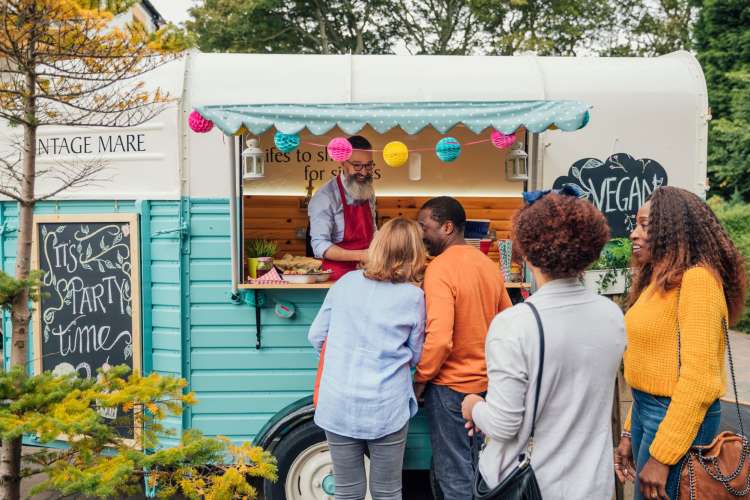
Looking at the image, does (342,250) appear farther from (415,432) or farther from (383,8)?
(383,8)

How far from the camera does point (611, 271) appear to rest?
4.39 m

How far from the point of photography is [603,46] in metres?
19.7

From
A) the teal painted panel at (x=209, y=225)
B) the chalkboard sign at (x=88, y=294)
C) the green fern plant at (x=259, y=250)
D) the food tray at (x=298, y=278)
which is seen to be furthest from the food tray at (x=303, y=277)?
the chalkboard sign at (x=88, y=294)

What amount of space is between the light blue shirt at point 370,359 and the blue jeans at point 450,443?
28 centimetres

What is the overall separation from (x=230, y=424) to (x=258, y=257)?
1089 mm

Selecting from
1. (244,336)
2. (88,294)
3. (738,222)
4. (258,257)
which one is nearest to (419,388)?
(244,336)

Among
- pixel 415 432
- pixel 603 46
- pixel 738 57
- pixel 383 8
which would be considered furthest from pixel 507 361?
pixel 603 46

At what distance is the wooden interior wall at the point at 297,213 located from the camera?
6.11 m

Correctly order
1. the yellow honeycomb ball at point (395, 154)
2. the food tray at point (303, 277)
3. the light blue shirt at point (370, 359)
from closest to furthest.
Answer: the light blue shirt at point (370, 359), the yellow honeycomb ball at point (395, 154), the food tray at point (303, 277)

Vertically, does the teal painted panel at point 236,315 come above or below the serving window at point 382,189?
below

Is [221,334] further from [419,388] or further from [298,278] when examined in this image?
[419,388]

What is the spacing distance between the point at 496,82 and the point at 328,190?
1329 millimetres

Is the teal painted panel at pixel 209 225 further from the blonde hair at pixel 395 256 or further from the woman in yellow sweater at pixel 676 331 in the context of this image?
the woman in yellow sweater at pixel 676 331

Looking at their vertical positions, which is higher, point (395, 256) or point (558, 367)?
point (395, 256)
